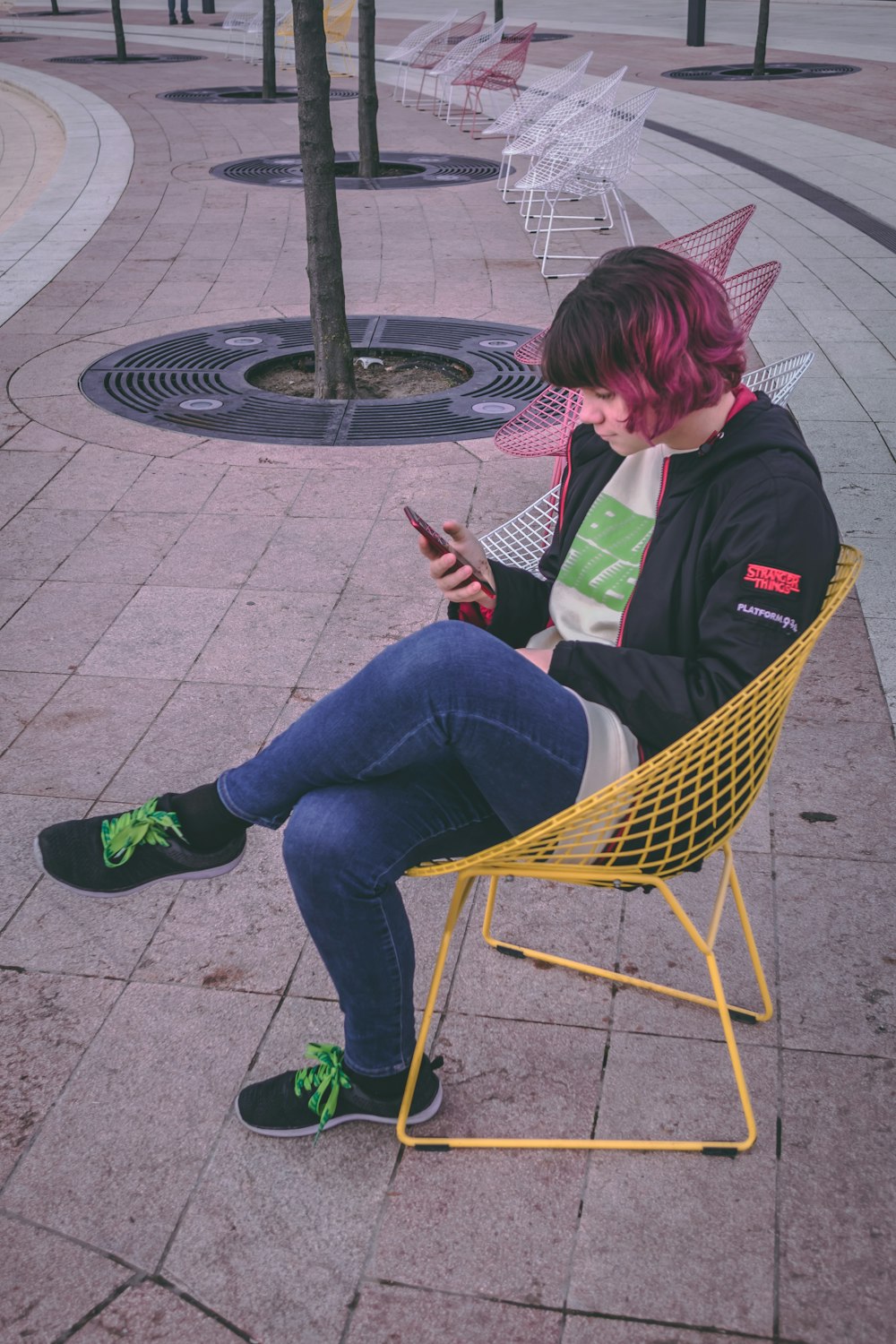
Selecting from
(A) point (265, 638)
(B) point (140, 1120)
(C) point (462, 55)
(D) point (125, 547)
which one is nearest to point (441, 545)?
(B) point (140, 1120)

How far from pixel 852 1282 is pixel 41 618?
3.07 metres

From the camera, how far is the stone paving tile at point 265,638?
384cm

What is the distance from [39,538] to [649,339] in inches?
124

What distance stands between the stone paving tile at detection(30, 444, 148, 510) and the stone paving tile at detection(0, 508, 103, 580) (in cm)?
10

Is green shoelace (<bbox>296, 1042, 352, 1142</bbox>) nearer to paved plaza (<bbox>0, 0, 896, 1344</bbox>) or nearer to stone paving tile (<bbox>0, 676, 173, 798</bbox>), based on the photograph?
paved plaza (<bbox>0, 0, 896, 1344</bbox>)

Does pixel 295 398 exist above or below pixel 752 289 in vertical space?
below

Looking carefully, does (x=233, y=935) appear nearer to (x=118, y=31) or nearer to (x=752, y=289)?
(x=752, y=289)

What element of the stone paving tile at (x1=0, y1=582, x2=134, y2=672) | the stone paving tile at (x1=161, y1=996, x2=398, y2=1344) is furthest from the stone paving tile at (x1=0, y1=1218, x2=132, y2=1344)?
the stone paving tile at (x1=0, y1=582, x2=134, y2=672)

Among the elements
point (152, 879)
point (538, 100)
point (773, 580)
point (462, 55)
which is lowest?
point (152, 879)

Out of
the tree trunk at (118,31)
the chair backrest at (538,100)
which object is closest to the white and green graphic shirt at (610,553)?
the chair backrest at (538,100)

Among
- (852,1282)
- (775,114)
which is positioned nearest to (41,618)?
(852,1282)

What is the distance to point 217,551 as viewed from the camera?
4.66 meters

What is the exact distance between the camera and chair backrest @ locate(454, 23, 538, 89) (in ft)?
48.4

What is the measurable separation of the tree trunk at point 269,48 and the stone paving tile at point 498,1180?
51.0 ft
